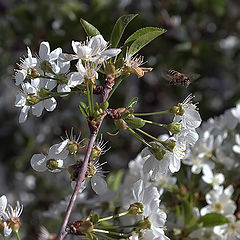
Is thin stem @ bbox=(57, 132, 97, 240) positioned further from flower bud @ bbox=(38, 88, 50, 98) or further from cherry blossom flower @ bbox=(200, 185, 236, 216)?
cherry blossom flower @ bbox=(200, 185, 236, 216)

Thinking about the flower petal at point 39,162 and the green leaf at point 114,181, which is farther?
the green leaf at point 114,181

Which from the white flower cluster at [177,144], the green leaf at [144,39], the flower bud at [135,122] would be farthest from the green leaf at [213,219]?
the green leaf at [144,39]

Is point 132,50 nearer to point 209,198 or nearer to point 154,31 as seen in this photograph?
point 154,31

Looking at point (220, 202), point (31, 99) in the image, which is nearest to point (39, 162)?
point (31, 99)

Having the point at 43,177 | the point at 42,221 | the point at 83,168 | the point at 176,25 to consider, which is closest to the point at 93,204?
the point at 42,221

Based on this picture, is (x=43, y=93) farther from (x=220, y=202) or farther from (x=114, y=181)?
(x=114, y=181)

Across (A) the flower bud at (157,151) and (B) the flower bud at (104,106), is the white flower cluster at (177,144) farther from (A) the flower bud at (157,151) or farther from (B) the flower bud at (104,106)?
(B) the flower bud at (104,106)
